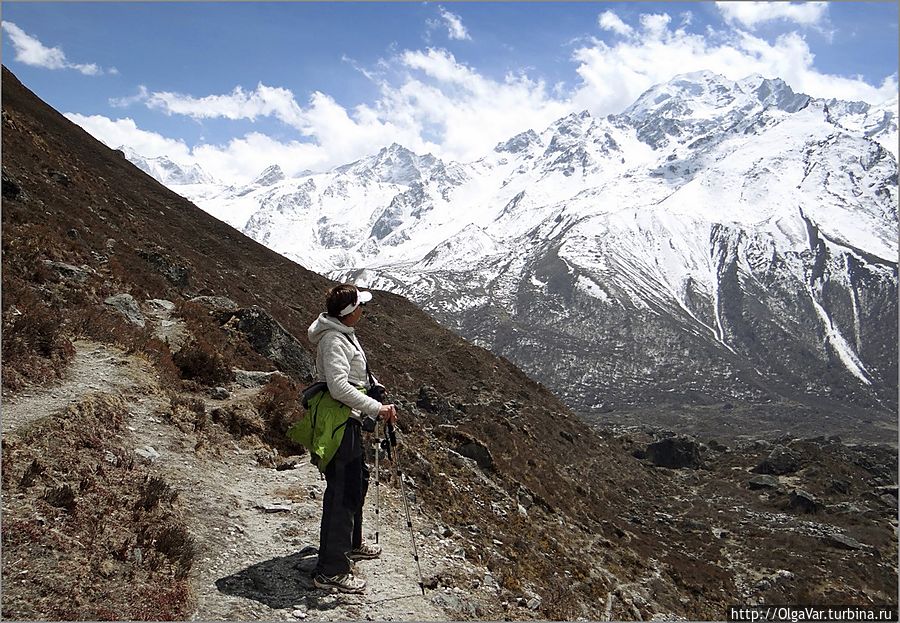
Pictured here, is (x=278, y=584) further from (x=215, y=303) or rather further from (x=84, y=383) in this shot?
(x=215, y=303)

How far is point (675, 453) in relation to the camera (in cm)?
7119

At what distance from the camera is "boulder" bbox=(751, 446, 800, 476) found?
2630 inches

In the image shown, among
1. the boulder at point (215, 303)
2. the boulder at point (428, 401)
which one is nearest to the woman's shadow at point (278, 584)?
the boulder at point (215, 303)

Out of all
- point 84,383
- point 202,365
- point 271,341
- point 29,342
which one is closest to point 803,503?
point 271,341

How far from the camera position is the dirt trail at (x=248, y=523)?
7.44 meters

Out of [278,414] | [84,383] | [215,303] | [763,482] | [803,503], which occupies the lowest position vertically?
[84,383]

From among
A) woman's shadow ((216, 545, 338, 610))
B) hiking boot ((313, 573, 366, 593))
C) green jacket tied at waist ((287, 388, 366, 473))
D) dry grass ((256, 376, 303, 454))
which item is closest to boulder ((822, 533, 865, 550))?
dry grass ((256, 376, 303, 454))

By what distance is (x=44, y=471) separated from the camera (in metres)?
7.71

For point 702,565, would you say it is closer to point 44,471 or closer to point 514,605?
point 514,605

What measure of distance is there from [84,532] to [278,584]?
103 inches

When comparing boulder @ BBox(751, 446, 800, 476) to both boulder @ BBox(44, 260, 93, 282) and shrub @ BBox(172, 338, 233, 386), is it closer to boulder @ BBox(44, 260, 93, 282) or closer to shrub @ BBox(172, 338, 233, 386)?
shrub @ BBox(172, 338, 233, 386)

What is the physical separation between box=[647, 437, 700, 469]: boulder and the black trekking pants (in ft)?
230

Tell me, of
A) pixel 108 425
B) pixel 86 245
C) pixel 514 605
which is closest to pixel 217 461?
pixel 108 425

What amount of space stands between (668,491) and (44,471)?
57.1 m
